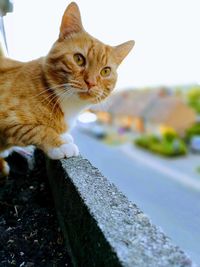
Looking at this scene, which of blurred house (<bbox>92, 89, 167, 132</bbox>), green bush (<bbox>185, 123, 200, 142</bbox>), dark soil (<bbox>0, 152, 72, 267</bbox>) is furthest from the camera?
blurred house (<bbox>92, 89, 167, 132</bbox>)

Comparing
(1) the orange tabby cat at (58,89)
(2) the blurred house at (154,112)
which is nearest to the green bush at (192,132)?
(2) the blurred house at (154,112)

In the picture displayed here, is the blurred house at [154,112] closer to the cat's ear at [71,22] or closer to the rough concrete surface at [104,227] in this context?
the cat's ear at [71,22]

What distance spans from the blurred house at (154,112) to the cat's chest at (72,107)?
7371 mm

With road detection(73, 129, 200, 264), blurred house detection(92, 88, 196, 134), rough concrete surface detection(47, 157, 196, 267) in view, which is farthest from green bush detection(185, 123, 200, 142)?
rough concrete surface detection(47, 157, 196, 267)

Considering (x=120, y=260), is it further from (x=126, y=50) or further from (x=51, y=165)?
(x=126, y=50)

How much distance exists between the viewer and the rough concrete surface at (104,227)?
0.37 metres

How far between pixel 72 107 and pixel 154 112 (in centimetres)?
808

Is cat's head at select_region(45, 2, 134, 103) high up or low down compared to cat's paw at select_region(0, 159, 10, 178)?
up

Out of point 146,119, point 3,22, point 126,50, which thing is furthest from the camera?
point 146,119

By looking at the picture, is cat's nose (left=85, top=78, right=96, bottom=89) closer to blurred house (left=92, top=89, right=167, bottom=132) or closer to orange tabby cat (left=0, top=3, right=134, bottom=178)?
orange tabby cat (left=0, top=3, right=134, bottom=178)

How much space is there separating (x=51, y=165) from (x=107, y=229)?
408mm

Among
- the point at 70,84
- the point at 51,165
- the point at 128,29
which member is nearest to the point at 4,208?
the point at 51,165

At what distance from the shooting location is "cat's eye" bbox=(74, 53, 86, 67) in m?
0.82

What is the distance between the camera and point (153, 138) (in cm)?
685
